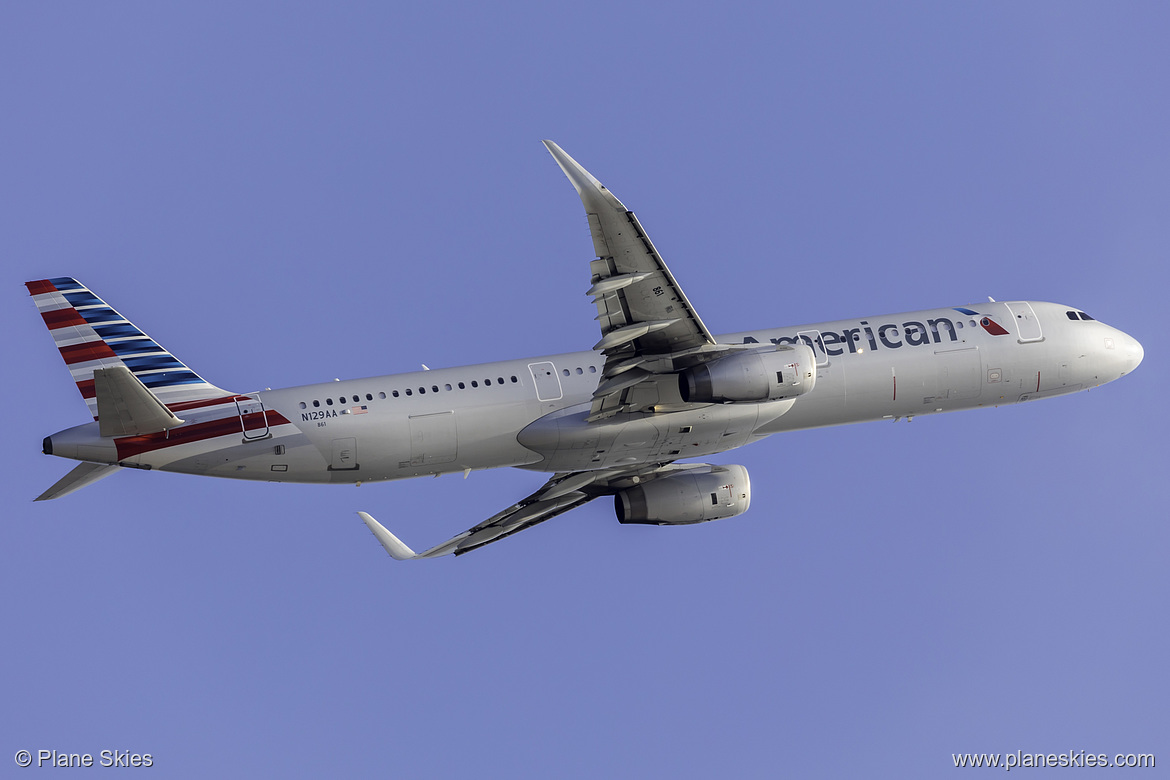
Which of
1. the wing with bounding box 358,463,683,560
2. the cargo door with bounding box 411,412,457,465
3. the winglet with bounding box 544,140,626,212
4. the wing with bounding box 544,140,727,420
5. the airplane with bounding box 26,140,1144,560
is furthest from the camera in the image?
the wing with bounding box 358,463,683,560

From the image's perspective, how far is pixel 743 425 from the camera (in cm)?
3891

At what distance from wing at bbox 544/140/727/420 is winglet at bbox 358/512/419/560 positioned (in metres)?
10.1

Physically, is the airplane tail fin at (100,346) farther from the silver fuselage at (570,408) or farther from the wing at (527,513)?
the wing at (527,513)

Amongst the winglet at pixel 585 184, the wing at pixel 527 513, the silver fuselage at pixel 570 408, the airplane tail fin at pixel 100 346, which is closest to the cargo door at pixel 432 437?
the silver fuselage at pixel 570 408

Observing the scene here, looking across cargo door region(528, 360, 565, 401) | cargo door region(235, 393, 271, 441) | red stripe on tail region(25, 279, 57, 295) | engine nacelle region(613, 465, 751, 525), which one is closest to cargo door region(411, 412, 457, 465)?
cargo door region(528, 360, 565, 401)

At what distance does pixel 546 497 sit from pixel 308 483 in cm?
991

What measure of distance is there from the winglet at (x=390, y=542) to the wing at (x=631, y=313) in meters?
10.1

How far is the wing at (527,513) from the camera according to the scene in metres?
44.2

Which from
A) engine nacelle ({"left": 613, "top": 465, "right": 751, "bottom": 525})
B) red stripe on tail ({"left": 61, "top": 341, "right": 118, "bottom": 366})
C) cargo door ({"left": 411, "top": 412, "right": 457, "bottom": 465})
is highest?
red stripe on tail ({"left": 61, "top": 341, "right": 118, "bottom": 366})

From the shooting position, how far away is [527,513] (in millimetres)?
45219

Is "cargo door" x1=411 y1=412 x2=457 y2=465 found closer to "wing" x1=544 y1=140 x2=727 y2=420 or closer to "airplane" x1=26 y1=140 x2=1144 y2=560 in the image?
"airplane" x1=26 y1=140 x2=1144 y2=560

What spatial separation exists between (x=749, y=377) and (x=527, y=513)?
1210 cm

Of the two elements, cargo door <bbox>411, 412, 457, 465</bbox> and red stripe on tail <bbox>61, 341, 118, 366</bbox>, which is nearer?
red stripe on tail <bbox>61, 341, 118, 366</bbox>

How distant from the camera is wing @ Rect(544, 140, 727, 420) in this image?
103 feet
